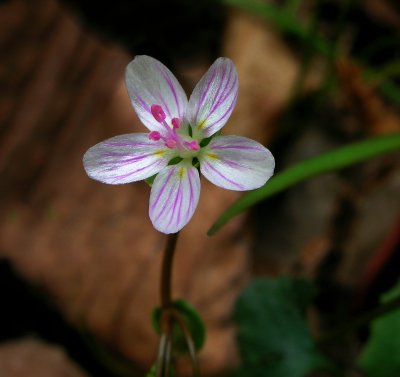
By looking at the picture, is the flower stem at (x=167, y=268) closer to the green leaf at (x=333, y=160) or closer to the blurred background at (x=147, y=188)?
the green leaf at (x=333, y=160)

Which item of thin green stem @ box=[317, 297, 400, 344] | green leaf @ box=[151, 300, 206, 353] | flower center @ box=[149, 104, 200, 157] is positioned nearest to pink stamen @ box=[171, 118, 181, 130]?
flower center @ box=[149, 104, 200, 157]

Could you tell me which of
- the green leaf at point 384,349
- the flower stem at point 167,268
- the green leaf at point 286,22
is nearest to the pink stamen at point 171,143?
the flower stem at point 167,268

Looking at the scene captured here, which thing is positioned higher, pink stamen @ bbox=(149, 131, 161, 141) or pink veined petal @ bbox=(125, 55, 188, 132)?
pink veined petal @ bbox=(125, 55, 188, 132)

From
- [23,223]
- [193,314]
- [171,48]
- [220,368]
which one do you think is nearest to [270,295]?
[220,368]

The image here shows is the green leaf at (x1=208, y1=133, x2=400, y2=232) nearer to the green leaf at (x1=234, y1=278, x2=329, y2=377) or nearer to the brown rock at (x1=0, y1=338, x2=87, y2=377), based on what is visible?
the green leaf at (x1=234, y1=278, x2=329, y2=377)

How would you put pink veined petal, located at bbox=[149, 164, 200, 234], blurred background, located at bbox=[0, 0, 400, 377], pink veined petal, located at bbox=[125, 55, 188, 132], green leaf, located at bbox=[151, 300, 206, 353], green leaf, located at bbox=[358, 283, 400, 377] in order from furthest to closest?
blurred background, located at bbox=[0, 0, 400, 377] → green leaf, located at bbox=[358, 283, 400, 377] → green leaf, located at bbox=[151, 300, 206, 353] → pink veined petal, located at bbox=[125, 55, 188, 132] → pink veined petal, located at bbox=[149, 164, 200, 234]

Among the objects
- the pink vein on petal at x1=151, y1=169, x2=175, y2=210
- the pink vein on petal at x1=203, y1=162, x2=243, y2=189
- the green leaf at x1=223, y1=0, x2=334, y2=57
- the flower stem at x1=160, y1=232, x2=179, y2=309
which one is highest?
the green leaf at x1=223, y1=0, x2=334, y2=57

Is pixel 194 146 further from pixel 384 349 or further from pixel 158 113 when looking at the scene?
pixel 384 349

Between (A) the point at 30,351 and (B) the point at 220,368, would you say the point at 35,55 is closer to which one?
(A) the point at 30,351

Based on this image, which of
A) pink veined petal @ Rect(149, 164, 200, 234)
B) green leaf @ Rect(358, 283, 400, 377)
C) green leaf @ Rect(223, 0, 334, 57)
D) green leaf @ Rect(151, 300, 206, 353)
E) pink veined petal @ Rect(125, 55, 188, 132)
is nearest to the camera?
pink veined petal @ Rect(149, 164, 200, 234)
